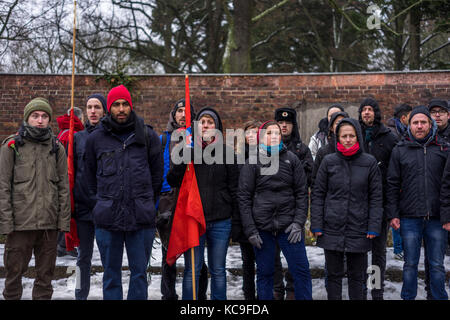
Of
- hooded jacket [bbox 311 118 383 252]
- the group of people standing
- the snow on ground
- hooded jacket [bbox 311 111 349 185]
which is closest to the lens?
the group of people standing

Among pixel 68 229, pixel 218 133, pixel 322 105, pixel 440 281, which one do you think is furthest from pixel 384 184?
pixel 322 105

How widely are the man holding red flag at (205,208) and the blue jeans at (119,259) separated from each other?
15.8 inches

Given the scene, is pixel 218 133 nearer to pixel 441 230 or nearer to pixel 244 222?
pixel 244 222

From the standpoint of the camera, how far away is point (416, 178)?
3928 millimetres

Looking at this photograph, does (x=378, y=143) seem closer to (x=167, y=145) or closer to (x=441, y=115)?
(x=441, y=115)

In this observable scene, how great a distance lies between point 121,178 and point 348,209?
189cm

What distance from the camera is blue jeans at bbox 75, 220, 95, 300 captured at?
4.01 metres

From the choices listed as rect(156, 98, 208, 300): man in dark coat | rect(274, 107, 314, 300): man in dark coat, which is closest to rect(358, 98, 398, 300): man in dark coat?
rect(274, 107, 314, 300): man in dark coat

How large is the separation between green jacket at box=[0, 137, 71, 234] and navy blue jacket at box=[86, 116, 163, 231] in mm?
427

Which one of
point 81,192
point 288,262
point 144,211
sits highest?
point 81,192

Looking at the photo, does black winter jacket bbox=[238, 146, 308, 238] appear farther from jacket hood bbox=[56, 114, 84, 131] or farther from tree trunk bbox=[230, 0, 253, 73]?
tree trunk bbox=[230, 0, 253, 73]

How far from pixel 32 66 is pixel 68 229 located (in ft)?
52.1

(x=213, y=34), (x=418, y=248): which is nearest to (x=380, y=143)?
(x=418, y=248)

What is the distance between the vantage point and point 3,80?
980cm
